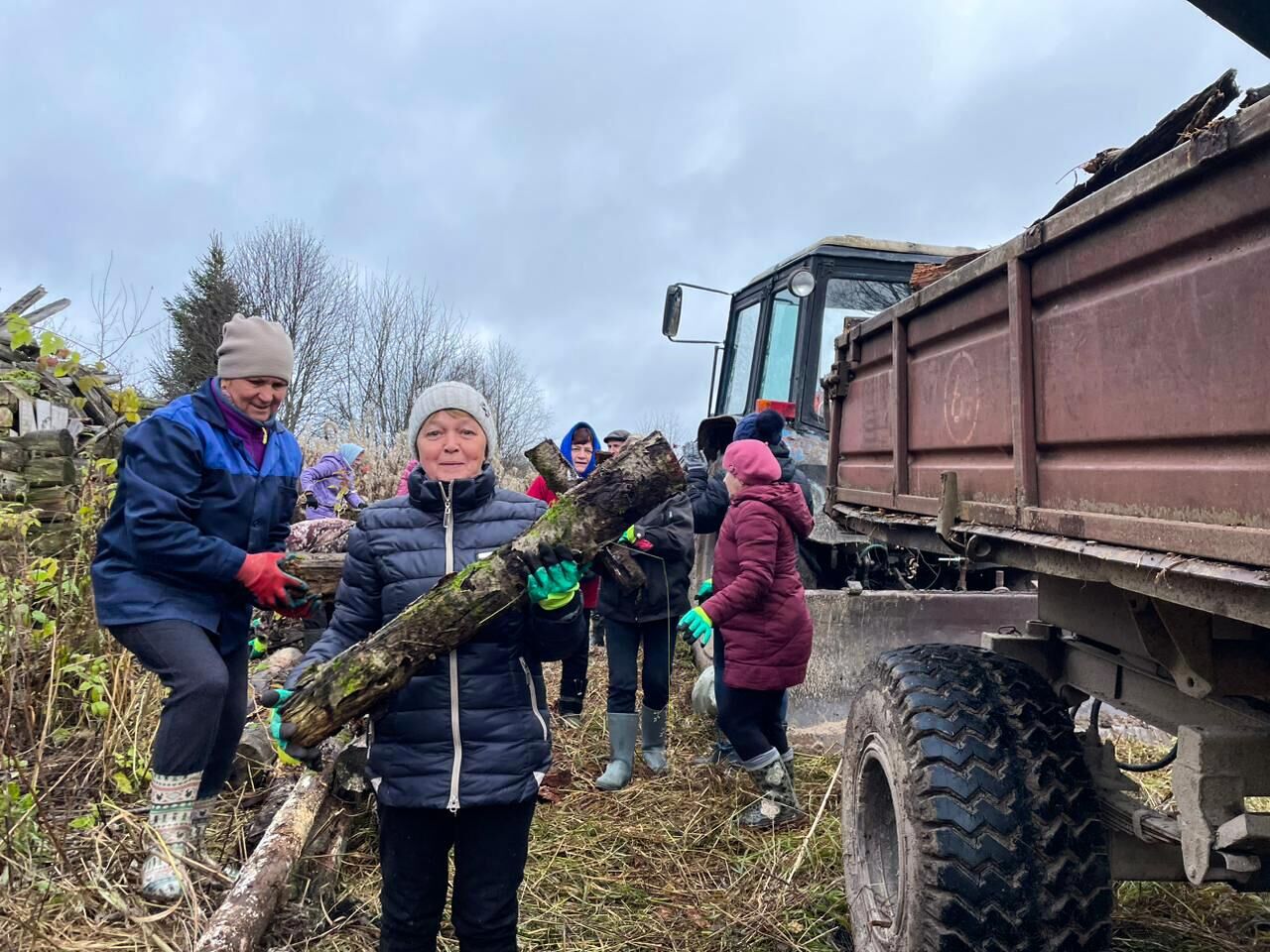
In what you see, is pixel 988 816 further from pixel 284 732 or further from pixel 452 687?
pixel 284 732

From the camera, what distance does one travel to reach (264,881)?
8.11 feet

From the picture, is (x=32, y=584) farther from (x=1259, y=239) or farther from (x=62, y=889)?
(x=1259, y=239)

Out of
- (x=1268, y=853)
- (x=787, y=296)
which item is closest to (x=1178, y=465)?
(x=1268, y=853)

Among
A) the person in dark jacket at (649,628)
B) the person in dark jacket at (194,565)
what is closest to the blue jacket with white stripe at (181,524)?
the person in dark jacket at (194,565)

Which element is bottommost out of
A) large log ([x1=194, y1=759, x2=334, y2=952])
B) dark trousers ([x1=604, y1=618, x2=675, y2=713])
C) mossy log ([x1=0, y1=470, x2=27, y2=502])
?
large log ([x1=194, y1=759, x2=334, y2=952])

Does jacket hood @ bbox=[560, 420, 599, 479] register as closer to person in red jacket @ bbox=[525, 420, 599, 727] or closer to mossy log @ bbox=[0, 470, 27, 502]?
person in red jacket @ bbox=[525, 420, 599, 727]

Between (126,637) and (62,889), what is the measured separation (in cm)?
73

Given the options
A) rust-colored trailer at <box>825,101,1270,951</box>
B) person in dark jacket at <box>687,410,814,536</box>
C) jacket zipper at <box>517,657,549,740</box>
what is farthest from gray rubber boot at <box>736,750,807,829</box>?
jacket zipper at <box>517,657,549,740</box>

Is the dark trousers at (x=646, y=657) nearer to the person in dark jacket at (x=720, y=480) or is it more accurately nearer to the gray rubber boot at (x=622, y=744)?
the gray rubber boot at (x=622, y=744)

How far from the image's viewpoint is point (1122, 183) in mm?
1597

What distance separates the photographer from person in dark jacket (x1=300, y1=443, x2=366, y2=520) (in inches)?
291

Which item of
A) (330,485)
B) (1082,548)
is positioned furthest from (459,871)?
(330,485)

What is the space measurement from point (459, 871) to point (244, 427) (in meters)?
1.69

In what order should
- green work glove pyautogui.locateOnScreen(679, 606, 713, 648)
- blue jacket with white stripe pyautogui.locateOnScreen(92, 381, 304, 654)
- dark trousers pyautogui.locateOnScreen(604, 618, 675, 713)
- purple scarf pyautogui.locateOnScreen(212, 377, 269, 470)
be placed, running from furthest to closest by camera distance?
dark trousers pyautogui.locateOnScreen(604, 618, 675, 713) → green work glove pyautogui.locateOnScreen(679, 606, 713, 648) → purple scarf pyautogui.locateOnScreen(212, 377, 269, 470) → blue jacket with white stripe pyautogui.locateOnScreen(92, 381, 304, 654)
